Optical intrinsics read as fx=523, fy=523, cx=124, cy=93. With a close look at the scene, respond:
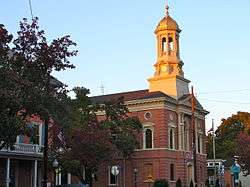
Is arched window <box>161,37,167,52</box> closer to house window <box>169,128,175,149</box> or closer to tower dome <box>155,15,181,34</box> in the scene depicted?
tower dome <box>155,15,181,34</box>

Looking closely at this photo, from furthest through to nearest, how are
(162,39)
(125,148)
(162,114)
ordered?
(162,39) < (162,114) < (125,148)

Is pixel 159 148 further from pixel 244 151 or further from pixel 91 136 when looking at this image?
pixel 91 136

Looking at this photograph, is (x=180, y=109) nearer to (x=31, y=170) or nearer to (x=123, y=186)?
(x=123, y=186)

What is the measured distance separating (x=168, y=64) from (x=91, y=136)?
26.3 metres

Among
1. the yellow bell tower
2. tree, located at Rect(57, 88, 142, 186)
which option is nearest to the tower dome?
the yellow bell tower

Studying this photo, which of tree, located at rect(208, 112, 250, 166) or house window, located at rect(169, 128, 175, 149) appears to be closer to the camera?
house window, located at rect(169, 128, 175, 149)

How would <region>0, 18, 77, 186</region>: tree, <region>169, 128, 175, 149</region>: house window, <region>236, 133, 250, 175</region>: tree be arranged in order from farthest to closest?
<region>236, 133, 250, 175</region>: tree < <region>169, 128, 175, 149</region>: house window < <region>0, 18, 77, 186</region>: tree

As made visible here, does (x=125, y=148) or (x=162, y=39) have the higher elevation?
(x=162, y=39)

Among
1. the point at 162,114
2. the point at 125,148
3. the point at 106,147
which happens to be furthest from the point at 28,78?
the point at 162,114

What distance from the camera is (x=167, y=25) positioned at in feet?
230

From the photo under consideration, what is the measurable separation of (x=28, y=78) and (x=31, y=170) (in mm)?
23946

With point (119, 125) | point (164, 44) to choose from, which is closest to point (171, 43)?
point (164, 44)

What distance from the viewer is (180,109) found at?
219 ft

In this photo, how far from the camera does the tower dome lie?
230 feet
